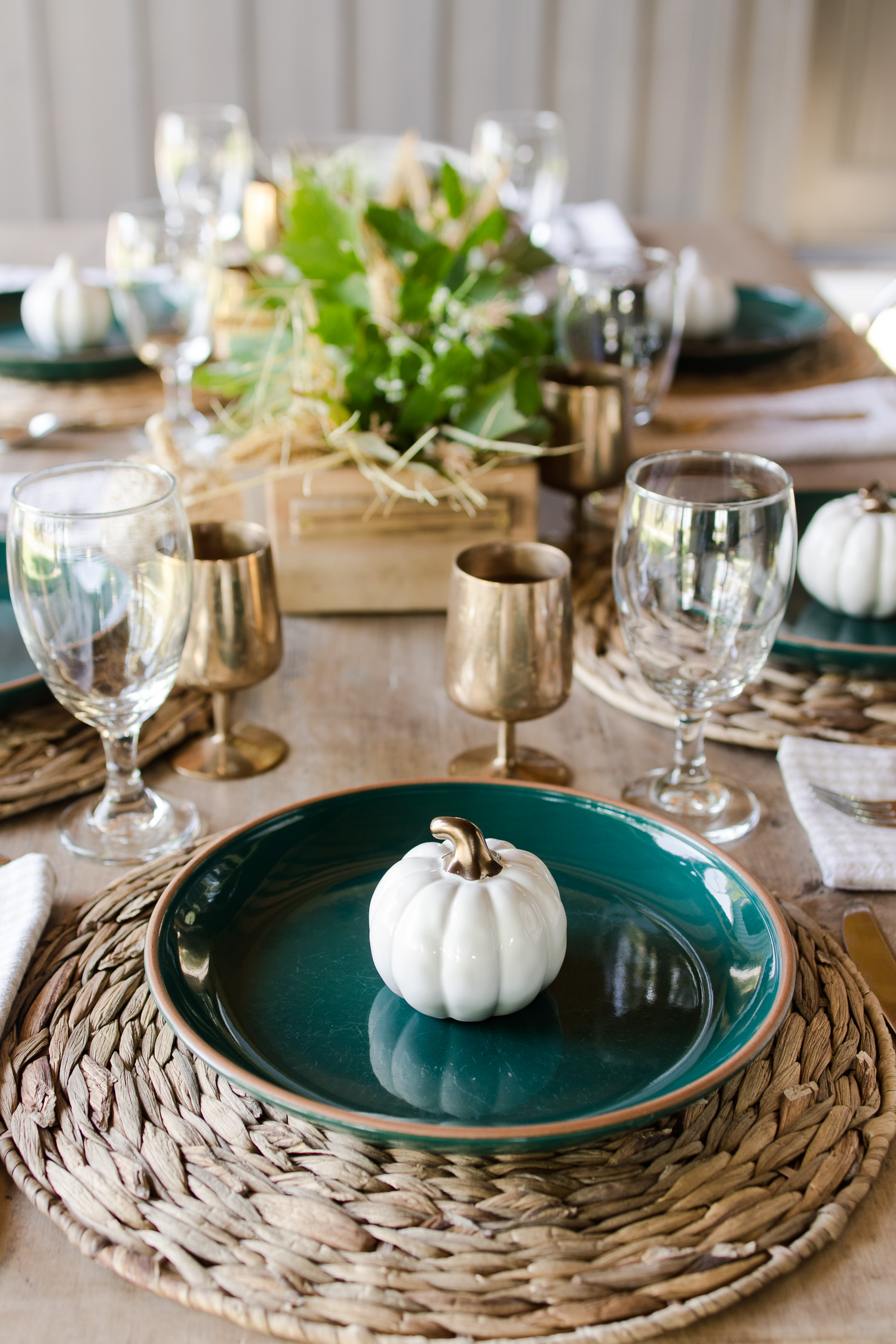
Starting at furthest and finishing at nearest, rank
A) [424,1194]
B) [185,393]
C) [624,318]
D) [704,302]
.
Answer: [704,302] < [185,393] < [624,318] < [424,1194]

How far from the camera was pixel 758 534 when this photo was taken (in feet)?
2.51

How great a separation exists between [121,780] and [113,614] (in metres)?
0.12

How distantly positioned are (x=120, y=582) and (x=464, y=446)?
15.3 inches

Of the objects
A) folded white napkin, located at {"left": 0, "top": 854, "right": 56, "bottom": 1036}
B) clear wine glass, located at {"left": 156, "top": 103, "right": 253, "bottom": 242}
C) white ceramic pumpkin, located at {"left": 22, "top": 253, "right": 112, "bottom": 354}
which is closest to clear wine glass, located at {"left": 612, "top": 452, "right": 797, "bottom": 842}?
folded white napkin, located at {"left": 0, "top": 854, "right": 56, "bottom": 1036}

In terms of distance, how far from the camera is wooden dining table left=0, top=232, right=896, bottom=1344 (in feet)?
1.62

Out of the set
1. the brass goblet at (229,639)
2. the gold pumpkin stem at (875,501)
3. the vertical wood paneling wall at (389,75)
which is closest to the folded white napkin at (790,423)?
the gold pumpkin stem at (875,501)

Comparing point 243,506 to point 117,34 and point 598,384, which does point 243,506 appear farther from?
point 117,34

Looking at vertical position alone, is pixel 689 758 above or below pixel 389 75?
below

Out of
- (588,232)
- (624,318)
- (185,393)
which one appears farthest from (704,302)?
(185,393)

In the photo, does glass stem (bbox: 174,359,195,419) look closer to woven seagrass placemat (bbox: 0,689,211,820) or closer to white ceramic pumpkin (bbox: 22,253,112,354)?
white ceramic pumpkin (bbox: 22,253,112,354)

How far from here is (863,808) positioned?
2.65ft

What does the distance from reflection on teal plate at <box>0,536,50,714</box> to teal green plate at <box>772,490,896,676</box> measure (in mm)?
517

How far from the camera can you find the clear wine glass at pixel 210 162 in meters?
1.85

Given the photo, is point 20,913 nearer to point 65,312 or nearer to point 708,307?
point 65,312
